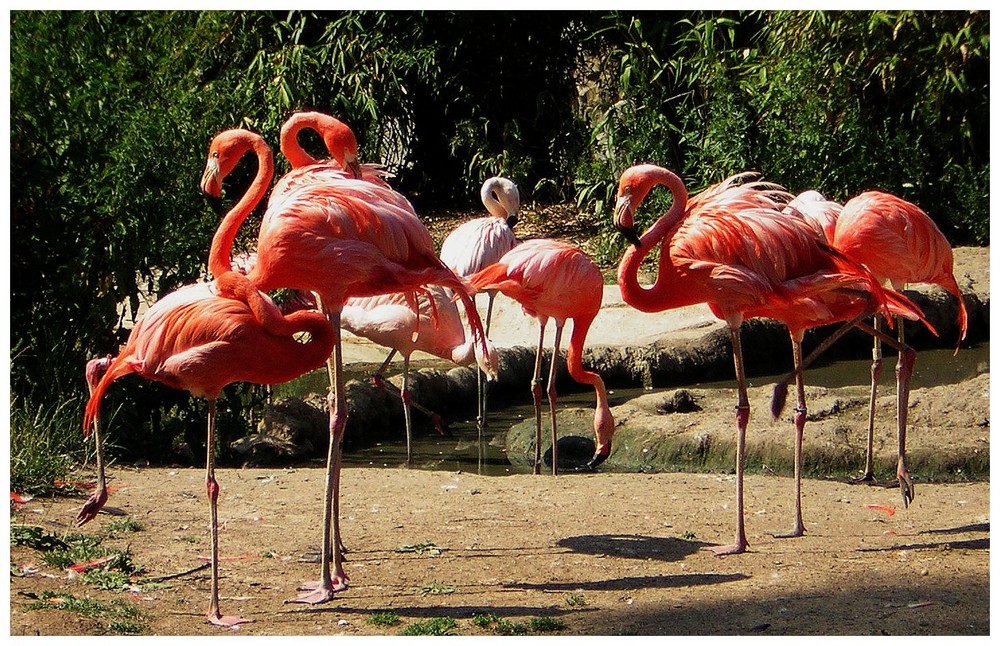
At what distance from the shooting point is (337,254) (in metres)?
4.04

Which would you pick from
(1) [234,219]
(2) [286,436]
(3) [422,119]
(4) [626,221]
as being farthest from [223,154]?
(3) [422,119]

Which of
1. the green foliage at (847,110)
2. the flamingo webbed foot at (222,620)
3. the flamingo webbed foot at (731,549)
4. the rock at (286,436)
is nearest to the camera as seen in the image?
the flamingo webbed foot at (222,620)

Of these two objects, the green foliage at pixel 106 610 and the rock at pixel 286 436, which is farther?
the rock at pixel 286 436

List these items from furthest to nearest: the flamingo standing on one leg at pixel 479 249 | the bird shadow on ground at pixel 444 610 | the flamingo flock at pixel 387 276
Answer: the flamingo standing on one leg at pixel 479 249, the flamingo flock at pixel 387 276, the bird shadow on ground at pixel 444 610

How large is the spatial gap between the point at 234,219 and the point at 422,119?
10.8 m

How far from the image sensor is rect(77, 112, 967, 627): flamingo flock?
3.81 metres

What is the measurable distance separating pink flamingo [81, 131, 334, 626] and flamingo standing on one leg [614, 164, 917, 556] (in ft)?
4.23

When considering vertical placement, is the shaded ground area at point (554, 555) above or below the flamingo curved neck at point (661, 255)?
below

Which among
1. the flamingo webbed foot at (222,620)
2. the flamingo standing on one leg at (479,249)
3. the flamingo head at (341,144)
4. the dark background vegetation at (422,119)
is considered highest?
the dark background vegetation at (422,119)

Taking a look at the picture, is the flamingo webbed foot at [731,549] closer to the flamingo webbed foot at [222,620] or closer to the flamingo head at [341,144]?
the flamingo webbed foot at [222,620]

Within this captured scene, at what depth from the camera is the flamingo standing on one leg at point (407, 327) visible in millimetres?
6512

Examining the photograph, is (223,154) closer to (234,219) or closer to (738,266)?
(234,219)

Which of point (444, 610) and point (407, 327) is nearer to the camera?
point (444, 610)

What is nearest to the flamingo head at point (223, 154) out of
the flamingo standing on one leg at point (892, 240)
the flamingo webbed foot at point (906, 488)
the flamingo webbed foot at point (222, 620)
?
the flamingo webbed foot at point (222, 620)
